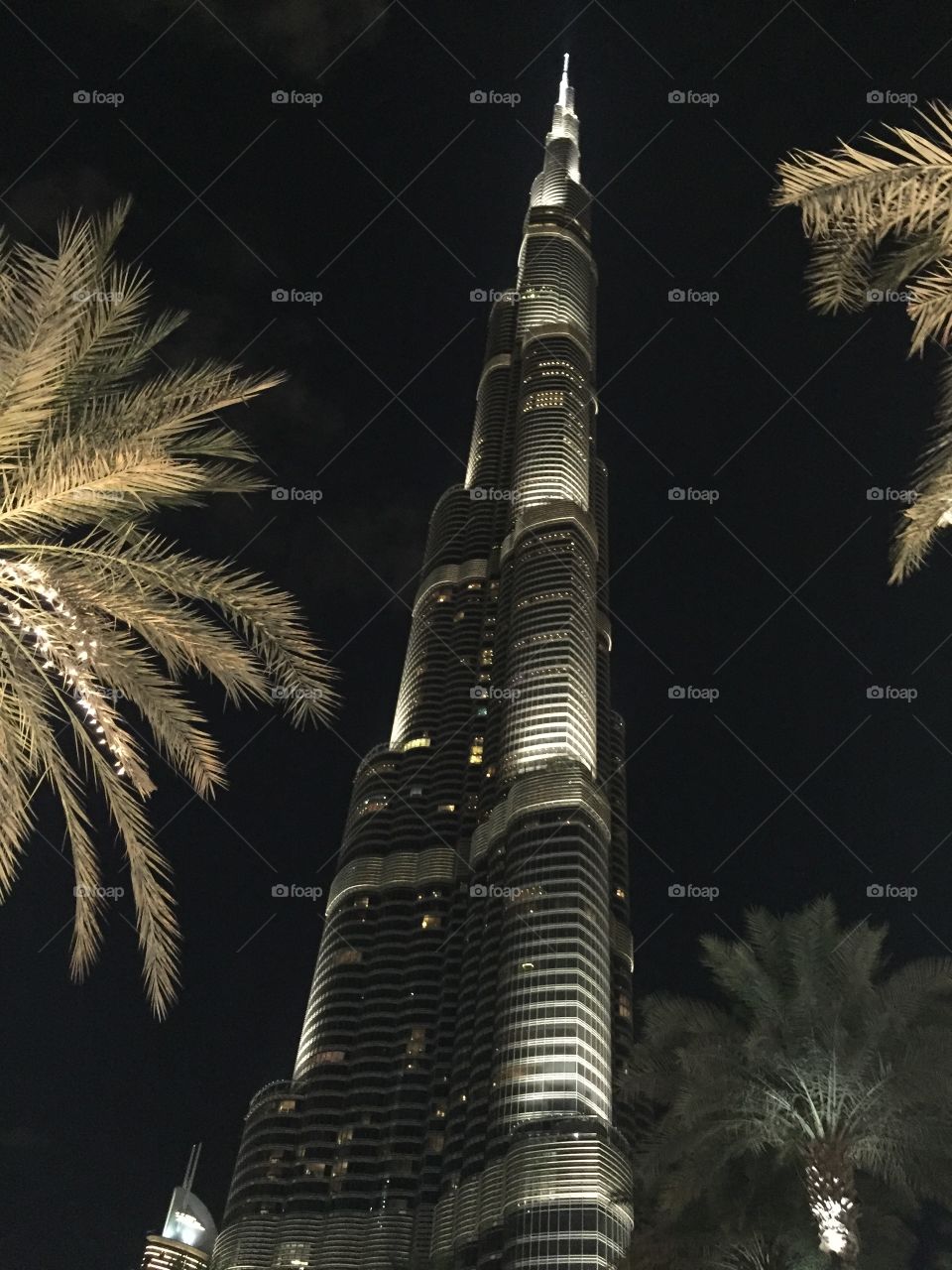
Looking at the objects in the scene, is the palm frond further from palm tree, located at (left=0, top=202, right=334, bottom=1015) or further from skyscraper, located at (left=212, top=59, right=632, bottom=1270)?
skyscraper, located at (left=212, top=59, right=632, bottom=1270)

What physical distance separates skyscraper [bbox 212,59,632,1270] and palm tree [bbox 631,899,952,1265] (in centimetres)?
6903

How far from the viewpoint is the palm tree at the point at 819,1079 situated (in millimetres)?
18500

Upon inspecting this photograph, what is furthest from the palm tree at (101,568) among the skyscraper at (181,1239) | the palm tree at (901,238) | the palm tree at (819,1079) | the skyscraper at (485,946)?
the skyscraper at (181,1239)

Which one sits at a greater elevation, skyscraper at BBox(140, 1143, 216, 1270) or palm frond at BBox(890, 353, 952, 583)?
skyscraper at BBox(140, 1143, 216, 1270)

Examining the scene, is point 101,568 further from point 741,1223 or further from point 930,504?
point 741,1223

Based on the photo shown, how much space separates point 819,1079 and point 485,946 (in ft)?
334

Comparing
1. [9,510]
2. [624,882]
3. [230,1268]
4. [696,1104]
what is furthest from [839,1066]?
[624,882]

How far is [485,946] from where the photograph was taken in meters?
118

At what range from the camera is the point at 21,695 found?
1012 centimetres

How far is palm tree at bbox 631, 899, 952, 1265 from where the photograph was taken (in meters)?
18.5

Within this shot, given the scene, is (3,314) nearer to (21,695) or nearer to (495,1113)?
(21,695)

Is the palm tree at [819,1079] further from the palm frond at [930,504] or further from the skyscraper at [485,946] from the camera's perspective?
the skyscraper at [485,946]

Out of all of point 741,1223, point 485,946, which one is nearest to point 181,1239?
point 485,946

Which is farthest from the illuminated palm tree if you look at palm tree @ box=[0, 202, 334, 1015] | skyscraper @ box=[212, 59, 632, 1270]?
skyscraper @ box=[212, 59, 632, 1270]
